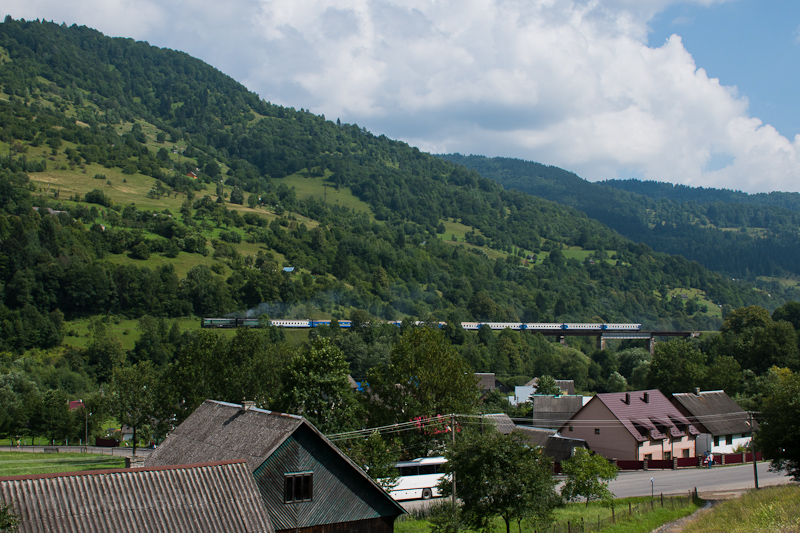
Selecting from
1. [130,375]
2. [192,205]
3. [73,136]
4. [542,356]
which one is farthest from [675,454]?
Answer: [73,136]

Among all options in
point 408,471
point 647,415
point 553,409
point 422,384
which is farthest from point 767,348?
point 408,471

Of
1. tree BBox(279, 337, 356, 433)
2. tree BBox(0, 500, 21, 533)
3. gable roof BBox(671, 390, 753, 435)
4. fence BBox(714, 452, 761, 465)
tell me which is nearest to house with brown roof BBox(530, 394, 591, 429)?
gable roof BBox(671, 390, 753, 435)

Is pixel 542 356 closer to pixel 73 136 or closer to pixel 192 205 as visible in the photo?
pixel 192 205

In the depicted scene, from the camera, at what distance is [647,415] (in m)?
54.4

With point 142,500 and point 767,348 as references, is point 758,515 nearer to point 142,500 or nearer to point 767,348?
point 142,500

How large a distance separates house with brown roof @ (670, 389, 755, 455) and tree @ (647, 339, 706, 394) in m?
13.4

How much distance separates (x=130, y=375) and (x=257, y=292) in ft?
251

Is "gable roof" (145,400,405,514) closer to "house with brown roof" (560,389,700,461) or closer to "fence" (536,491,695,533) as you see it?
"fence" (536,491,695,533)

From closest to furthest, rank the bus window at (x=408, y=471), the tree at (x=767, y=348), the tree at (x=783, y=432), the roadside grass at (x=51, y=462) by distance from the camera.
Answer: the tree at (x=783, y=432)
the bus window at (x=408, y=471)
the roadside grass at (x=51, y=462)
the tree at (x=767, y=348)

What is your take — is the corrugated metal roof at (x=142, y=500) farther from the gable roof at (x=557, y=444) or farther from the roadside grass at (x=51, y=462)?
the gable roof at (x=557, y=444)

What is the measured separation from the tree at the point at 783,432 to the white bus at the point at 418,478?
17238mm

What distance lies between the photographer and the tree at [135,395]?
180ft

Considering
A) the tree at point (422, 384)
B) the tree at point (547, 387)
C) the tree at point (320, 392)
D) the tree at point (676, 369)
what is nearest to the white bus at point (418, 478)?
the tree at point (320, 392)

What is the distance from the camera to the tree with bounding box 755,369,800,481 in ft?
109
